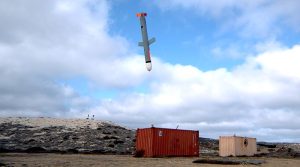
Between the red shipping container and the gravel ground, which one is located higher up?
the red shipping container

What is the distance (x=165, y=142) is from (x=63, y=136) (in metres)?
22.5

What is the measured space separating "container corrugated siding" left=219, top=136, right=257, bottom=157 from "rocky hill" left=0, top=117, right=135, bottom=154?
37.7ft

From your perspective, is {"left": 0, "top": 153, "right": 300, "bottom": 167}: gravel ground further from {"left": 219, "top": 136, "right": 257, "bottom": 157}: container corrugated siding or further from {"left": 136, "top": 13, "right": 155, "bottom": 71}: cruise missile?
{"left": 219, "top": 136, "right": 257, "bottom": 157}: container corrugated siding

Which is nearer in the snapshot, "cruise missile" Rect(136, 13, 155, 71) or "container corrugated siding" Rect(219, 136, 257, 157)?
"cruise missile" Rect(136, 13, 155, 71)

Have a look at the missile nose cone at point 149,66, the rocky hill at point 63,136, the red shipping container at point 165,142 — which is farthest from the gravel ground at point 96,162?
the rocky hill at point 63,136

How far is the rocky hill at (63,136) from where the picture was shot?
1989 inches

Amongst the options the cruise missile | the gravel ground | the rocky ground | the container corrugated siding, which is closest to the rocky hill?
the rocky ground

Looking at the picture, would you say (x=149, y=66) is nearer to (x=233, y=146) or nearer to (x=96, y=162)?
(x=96, y=162)

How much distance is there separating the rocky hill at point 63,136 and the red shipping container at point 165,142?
927 cm

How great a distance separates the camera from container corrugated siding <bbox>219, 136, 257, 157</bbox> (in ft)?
148

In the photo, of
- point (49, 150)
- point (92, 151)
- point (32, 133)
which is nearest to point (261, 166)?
point (92, 151)

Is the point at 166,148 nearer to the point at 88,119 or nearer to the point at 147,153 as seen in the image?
the point at 147,153

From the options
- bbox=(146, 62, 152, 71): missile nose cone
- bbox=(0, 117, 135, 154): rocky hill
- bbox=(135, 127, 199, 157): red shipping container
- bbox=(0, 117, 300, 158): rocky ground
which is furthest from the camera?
bbox=(0, 117, 135, 154): rocky hill

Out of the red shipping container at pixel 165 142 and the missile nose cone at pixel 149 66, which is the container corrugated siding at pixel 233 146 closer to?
the red shipping container at pixel 165 142
